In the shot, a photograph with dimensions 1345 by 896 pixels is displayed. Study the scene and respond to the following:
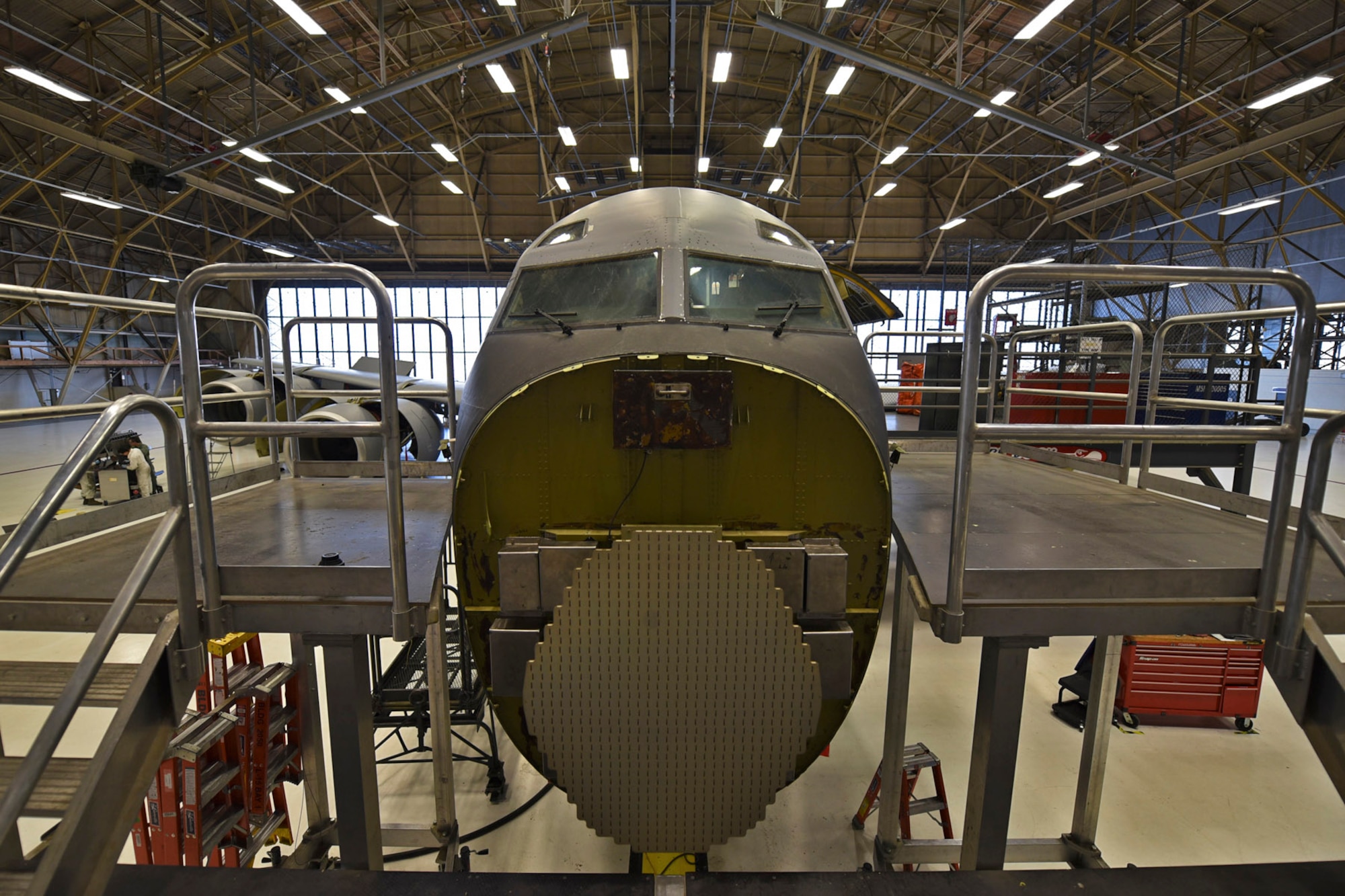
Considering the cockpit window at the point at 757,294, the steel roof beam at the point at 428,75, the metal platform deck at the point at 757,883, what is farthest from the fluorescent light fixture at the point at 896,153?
the metal platform deck at the point at 757,883

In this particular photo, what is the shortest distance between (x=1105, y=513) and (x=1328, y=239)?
82.9 feet

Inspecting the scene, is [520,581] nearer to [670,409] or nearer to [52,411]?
[670,409]

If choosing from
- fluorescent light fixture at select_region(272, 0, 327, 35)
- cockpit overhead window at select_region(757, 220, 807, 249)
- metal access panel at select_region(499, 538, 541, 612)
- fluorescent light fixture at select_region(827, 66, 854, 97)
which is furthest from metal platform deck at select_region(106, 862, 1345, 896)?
fluorescent light fixture at select_region(827, 66, 854, 97)

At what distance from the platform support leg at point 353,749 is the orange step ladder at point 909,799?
116 inches

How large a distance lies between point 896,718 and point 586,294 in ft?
10.3

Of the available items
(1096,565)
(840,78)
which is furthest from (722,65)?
(1096,565)

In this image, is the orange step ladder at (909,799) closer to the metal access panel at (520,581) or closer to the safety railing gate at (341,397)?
the metal access panel at (520,581)

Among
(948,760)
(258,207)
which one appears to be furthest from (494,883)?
(258,207)

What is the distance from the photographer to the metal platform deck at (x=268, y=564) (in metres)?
2.47

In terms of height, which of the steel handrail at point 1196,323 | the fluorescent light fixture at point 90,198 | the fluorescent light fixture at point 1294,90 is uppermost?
the fluorescent light fixture at point 1294,90

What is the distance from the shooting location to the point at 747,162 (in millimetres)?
27000

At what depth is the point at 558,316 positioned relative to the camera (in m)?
3.58

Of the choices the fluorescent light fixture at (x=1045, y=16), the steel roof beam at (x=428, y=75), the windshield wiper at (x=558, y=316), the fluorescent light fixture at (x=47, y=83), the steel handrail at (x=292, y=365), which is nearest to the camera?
the windshield wiper at (x=558, y=316)

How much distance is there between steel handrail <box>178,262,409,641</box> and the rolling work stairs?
75 mm
